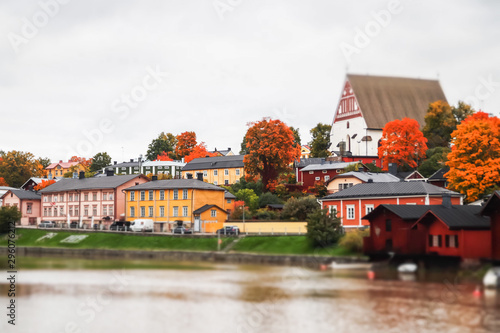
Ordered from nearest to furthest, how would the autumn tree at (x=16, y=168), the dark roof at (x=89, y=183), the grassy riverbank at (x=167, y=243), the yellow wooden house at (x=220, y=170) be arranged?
the grassy riverbank at (x=167, y=243), the dark roof at (x=89, y=183), the yellow wooden house at (x=220, y=170), the autumn tree at (x=16, y=168)

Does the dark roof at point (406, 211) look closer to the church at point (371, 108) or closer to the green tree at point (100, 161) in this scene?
the church at point (371, 108)

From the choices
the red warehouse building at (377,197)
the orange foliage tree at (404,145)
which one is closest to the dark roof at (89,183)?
the red warehouse building at (377,197)

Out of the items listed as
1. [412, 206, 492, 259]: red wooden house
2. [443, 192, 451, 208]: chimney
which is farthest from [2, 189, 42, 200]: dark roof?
[443, 192, 451, 208]: chimney

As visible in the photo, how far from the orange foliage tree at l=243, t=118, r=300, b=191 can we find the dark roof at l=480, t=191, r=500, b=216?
44.0 meters

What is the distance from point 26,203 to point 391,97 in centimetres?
6474

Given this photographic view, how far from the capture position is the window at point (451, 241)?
5157 cm

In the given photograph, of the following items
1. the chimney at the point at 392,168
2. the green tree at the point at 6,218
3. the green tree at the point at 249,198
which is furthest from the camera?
the chimney at the point at 392,168

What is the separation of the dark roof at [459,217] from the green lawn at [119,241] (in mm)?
20837

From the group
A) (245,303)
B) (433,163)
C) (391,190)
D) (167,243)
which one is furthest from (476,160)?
(245,303)

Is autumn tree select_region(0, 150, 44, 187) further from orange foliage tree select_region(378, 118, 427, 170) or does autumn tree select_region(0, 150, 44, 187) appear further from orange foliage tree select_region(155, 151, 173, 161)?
orange foliage tree select_region(378, 118, 427, 170)

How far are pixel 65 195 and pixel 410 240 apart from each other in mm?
55755

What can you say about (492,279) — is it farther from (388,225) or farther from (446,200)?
(388,225)

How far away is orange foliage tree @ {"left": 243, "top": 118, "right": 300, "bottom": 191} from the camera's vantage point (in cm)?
9212

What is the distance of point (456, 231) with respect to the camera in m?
51.4
